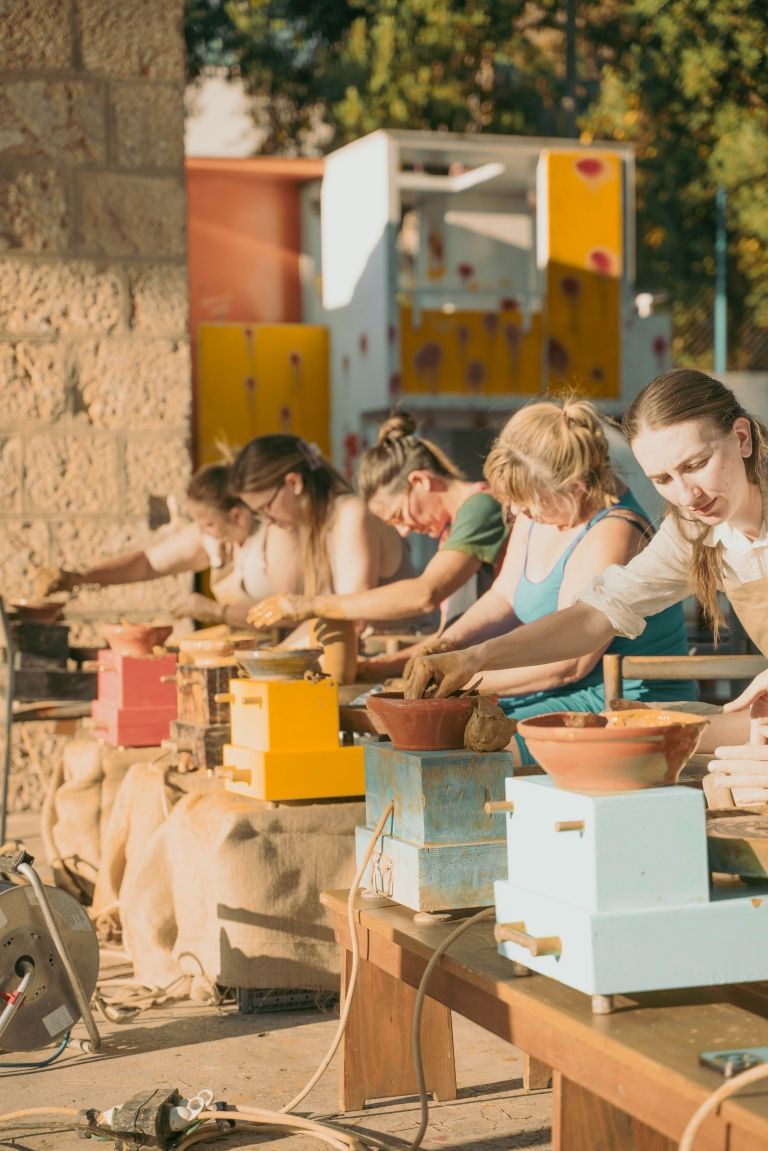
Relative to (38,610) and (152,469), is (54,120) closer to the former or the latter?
(152,469)

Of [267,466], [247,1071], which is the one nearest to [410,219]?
[267,466]

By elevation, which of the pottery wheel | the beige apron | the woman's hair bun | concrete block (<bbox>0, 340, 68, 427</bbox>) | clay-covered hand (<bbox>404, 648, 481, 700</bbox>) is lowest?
the pottery wheel

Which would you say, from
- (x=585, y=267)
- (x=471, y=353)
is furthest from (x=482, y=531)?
(x=585, y=267)

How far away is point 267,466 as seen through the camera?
5129 millimetres

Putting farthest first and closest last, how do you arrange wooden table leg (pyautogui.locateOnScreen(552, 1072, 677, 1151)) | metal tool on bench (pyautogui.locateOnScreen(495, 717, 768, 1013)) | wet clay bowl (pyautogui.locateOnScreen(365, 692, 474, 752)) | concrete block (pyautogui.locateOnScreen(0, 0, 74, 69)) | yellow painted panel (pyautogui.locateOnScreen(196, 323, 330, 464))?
1. yellow painted panel (pyautogui.locateOnScreen(196, 323, 330, 464))
2. concrete block (pyautogui.locateOnScreen(0, 0, 74, 69))
3. wet clay bowl (pyautogui.locateOnScreen(365, 692, 474, 752))
4. wooden table leg (pyautogui.locateOnScreen(552, 1072, 677, 1151))
5. metal tool on bench (pyautogui.locateOnScreen(495, 717, 768, 1013))

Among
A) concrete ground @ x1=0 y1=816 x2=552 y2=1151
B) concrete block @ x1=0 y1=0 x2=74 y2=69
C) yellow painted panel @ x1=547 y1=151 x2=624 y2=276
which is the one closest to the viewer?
concrete ground @ x1=0 y1=816 x2=552 y2=1151

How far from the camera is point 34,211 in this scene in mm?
6324

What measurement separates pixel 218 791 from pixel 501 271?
1161 cm

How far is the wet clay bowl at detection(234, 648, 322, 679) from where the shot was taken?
372cm

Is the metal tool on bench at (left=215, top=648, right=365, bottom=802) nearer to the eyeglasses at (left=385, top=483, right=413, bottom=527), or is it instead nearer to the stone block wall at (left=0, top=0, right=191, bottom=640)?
the eyeglasses at (left=385, top=483, right=413, bottom=527)

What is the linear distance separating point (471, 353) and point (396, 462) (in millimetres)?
8962

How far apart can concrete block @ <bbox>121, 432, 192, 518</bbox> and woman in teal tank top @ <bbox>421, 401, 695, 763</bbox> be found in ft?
8.89

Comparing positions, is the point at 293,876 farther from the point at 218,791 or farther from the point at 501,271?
the point at 501,271

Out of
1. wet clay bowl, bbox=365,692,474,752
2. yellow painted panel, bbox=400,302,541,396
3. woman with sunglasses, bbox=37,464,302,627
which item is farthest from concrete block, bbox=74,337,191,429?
yellow painted panel, bbox=400,302,541,396
